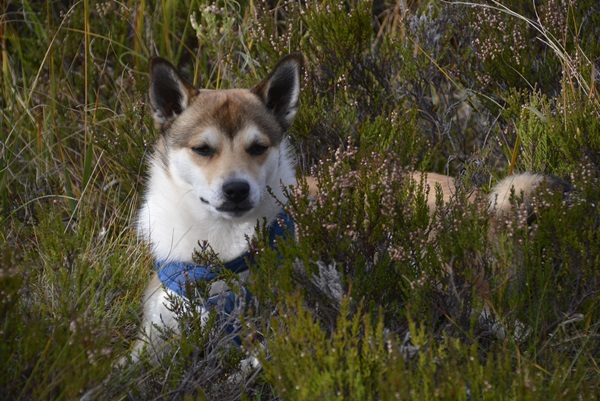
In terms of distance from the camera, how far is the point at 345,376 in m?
2.71

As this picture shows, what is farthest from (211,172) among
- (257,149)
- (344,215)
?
(344,215)

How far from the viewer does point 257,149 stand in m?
4.19

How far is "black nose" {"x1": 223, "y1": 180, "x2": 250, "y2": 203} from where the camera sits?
383 cm

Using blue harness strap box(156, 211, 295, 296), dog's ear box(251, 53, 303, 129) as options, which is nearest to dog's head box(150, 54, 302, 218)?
dog's ear box(251, 53, 303, 129)

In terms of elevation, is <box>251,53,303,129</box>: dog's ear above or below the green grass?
above

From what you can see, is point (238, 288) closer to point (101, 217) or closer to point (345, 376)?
point (345, 376)

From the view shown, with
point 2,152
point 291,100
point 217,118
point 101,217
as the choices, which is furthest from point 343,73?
point 2,152

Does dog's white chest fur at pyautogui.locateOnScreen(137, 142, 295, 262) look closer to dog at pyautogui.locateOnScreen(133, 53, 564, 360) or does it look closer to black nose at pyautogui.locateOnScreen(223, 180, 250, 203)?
dog at pyautogui.locateOnScreen(133, 53, 564, 360)

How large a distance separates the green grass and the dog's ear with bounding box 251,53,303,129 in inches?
17.6

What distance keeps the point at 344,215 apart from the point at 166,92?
4.61 feet

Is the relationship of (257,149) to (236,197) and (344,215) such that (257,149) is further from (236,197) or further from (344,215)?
(344,215)

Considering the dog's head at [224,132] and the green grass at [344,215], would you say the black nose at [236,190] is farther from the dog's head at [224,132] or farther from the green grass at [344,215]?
the green grass at [344,215]

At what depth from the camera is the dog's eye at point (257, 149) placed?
4160 mm

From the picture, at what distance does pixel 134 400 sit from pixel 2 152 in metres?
2.61
